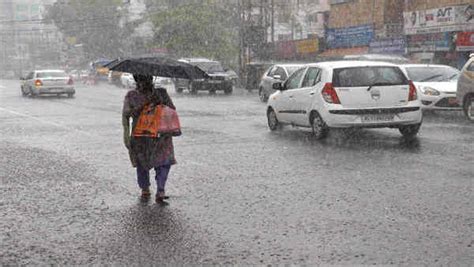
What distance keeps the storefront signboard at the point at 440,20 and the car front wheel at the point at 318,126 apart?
761 inches

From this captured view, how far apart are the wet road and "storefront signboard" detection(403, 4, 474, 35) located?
18214 millimetres

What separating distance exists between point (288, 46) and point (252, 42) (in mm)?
6919

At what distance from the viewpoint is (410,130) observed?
13.1m

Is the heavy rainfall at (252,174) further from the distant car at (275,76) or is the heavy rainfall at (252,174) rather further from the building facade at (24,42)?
the building facade at (24,42)

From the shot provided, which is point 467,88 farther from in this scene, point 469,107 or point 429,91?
point 429,91

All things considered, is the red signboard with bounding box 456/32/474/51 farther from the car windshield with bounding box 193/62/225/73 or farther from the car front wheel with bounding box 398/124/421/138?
the car front wheel with bounding box 398/124/421/138

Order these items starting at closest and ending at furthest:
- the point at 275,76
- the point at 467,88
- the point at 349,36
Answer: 1. the point at 467,88
2. the point at 275,76
3. the point at 349,36

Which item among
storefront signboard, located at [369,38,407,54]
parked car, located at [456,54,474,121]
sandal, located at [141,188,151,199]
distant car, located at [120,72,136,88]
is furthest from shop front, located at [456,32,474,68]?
distant car, located at [120,72,136,88]

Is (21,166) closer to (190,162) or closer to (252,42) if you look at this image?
(190,162)

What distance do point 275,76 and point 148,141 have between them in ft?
60.5

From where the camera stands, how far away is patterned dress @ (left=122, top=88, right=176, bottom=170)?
777 centimetres

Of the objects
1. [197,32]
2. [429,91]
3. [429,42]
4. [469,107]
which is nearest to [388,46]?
[429,42]

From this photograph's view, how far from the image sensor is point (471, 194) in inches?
310

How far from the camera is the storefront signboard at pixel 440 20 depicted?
101 ft
